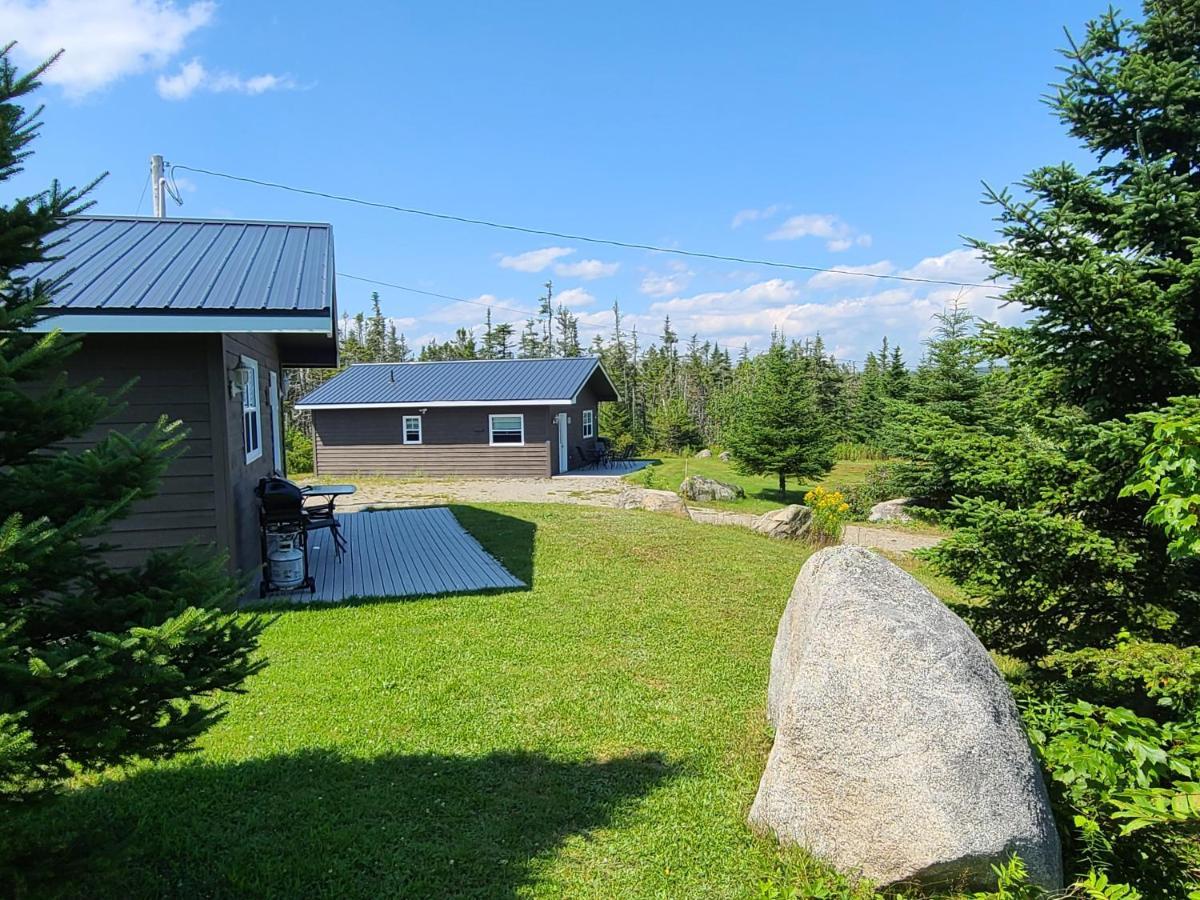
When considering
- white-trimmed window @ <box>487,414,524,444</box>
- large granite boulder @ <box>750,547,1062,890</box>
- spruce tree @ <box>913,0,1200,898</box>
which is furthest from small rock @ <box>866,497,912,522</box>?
large granite boulder @ <box>750,547,1062,890</box>

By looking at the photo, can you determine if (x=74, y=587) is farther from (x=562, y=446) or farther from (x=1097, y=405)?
(x=562, y=446)

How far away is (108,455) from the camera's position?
83.5 inches

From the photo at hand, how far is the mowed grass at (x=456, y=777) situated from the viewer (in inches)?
106

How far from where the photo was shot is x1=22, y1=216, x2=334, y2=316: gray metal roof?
18.7 ft

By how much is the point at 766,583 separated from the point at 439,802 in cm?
544

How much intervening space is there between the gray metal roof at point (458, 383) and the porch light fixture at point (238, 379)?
13146 millimetres

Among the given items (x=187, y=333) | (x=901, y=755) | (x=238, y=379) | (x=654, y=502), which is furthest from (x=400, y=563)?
(x=901, y=755)

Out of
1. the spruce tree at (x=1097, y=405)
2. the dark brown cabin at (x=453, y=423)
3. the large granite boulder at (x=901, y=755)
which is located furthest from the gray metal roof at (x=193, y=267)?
the dark brown cabin at (x=453, y=423)

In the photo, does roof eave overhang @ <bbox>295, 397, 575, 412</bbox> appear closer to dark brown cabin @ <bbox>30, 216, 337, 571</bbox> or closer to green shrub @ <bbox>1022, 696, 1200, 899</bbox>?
dark brown cabin @ <bbox>30, 216, 337, 571</bbox>

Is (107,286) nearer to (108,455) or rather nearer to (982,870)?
(108,455)

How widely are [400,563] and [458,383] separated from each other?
14466mm

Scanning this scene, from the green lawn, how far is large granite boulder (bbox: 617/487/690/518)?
3.23 meters

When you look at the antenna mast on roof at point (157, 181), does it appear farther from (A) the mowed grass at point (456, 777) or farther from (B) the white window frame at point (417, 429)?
(B) the white window frame at point (417, 429)

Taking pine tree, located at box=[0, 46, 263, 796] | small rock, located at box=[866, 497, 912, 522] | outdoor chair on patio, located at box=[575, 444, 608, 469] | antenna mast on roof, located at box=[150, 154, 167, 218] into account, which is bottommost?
small rock, located at box=[866, 497, 912, 522]
